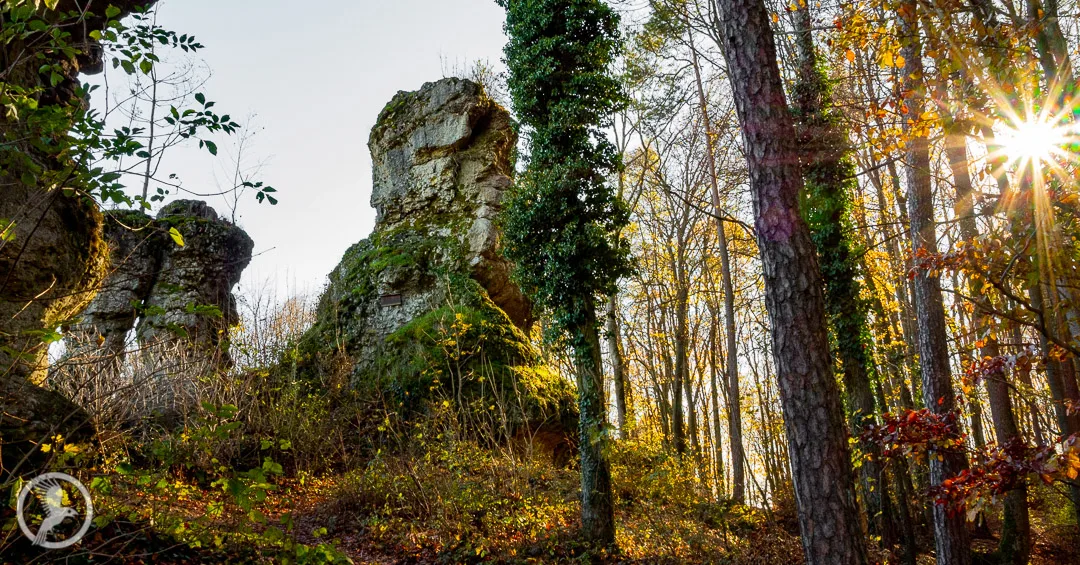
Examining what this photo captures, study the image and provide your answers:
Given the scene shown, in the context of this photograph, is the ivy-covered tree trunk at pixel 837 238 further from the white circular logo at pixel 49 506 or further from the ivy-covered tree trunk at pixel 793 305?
the white circular logo at pixel 49 506

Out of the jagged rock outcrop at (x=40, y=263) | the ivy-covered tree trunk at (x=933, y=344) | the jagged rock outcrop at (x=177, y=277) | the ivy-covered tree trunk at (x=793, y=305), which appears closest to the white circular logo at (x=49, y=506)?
the jagged rock outcrop at (x=40, y=263)

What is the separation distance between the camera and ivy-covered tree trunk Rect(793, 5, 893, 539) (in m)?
9.69

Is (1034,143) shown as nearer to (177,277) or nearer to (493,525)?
(493,525)

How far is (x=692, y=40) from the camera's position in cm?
1443

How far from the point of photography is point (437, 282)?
12.7m

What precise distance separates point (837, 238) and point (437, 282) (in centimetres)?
779

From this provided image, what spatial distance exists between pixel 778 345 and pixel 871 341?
6.68 meters

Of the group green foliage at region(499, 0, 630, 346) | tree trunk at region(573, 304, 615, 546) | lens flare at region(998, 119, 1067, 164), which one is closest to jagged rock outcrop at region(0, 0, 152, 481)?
green foliage at region(499, 0, 630, 346)

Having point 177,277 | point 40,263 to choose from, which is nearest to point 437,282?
point 177,277

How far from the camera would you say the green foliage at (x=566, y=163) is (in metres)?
8.84

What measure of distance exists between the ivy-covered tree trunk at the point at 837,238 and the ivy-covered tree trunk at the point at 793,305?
6.00 meters

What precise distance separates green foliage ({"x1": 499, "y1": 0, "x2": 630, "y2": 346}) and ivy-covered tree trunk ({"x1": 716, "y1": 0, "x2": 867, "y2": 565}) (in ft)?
14.4

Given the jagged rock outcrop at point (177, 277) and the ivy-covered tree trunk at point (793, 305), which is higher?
the jagged rock outcrop at point (177, 277)

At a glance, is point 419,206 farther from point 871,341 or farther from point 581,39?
point 871,341
